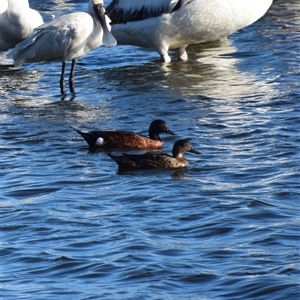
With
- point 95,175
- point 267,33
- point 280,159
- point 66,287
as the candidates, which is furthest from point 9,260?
point 267,33

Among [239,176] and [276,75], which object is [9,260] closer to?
[239,176]

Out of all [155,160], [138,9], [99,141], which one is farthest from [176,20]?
[155,160]

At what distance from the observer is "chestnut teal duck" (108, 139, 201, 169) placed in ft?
31.4

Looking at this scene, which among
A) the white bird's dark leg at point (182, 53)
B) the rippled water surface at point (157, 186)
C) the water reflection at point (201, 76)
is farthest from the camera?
A: the white bird's dark leg at point (182, 53)

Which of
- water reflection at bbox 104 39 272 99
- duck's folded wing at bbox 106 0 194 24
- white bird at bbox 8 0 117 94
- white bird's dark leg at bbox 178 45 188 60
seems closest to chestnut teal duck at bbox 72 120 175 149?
water reflection at bbox 104 39 272 99

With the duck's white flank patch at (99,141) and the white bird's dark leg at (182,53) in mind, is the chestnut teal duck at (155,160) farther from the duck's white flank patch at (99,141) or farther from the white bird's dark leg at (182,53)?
the white bird's dark leg at (182,53)

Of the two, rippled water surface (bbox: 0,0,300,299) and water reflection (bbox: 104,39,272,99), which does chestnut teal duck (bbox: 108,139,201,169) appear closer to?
rippled water surface (bbox: 0,0,300,299)

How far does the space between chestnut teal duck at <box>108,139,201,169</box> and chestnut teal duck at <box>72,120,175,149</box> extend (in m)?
0.59

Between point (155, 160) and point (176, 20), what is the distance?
4.59m

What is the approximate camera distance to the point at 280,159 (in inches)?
381

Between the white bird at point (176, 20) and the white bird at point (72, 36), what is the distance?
4.09 ft

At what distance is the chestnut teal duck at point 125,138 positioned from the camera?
33.6 ft

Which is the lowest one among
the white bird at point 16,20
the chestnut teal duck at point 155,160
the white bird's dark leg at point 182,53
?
the white bird's dark leg at point 182,53

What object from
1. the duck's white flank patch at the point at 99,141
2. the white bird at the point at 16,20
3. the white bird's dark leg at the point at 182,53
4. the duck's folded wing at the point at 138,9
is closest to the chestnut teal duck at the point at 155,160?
the duck's white flank patch at the point at 99,141
